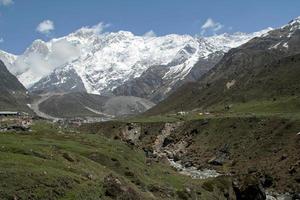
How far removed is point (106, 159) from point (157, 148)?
100.0 meters

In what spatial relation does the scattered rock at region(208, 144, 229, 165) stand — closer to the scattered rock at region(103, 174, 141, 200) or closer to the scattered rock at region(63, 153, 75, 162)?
the scattered rock at region(63, 153, 75, 162)

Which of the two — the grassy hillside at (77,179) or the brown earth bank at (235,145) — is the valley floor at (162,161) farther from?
the brown earth bank at (235,145)

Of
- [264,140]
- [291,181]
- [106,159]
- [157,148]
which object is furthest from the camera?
[157,148]

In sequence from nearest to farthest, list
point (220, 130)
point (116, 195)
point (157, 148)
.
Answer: point (116, 195) → point (220, 130) → point (157, 148)

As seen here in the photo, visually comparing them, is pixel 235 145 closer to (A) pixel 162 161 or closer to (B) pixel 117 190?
(A) pixel 162 161

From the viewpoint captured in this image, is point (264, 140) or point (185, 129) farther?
point (185, 129)

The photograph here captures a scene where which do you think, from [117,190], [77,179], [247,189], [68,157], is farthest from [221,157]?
[77,179]

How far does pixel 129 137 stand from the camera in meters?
192

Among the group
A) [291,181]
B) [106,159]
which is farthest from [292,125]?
[106,159]

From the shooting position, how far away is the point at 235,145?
138625 mm

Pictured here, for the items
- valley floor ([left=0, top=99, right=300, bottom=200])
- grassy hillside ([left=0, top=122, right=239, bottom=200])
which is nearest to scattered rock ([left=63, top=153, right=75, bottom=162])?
grassy hillside ([left=0, top=122, right=239, bottom=200])

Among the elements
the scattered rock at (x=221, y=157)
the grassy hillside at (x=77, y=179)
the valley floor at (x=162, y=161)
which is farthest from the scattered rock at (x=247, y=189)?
the scattered rock at (x=221, y=157)

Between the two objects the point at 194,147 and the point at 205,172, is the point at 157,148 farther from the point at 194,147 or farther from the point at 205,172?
the point at 205,172

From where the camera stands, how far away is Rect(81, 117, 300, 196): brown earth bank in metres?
105
